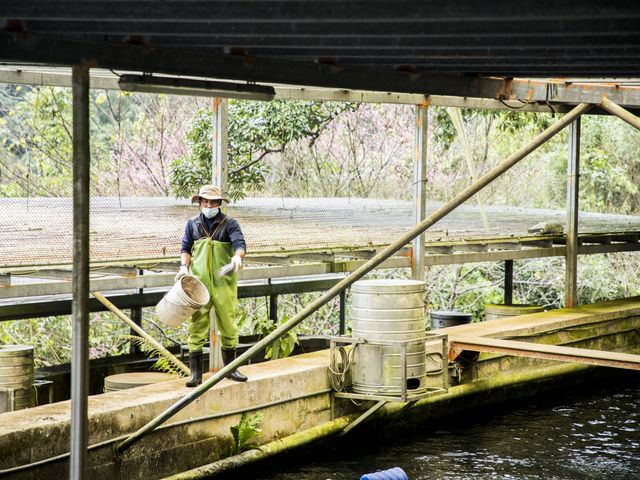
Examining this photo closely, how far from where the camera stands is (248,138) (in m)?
15.0

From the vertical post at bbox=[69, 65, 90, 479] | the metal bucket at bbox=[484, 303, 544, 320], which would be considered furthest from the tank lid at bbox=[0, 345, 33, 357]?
the metal bucket at bbox=[484, 303, 544, 320]

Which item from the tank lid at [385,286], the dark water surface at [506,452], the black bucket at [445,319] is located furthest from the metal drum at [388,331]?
the black bucket at [445,319]

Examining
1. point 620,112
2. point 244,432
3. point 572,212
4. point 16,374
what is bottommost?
point 244,432

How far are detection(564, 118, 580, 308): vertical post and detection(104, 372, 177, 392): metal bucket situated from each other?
317 inches

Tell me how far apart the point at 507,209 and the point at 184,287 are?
1004cm

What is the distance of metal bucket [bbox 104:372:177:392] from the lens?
10.8 meters

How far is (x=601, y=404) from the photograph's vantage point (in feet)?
48.7

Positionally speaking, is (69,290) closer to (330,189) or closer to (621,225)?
(330,189)

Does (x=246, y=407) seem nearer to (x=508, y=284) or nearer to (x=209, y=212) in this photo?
(x=209, y=212)

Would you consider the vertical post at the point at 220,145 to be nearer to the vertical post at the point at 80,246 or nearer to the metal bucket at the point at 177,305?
the metal bucket at the point at 177,305

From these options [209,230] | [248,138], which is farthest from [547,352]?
[248,138]

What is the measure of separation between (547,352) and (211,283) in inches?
159

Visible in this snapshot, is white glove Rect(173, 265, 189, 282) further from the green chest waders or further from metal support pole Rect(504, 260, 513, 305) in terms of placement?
metal support pole Rect(504, 260, 513, 305)

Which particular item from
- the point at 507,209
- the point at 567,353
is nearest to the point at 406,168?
the point at 507,209
